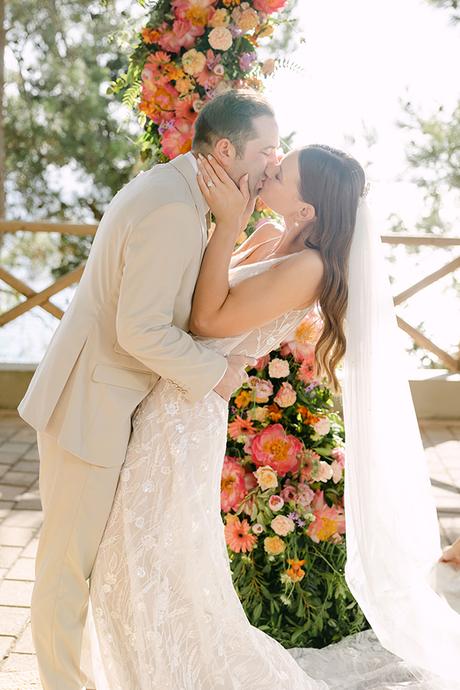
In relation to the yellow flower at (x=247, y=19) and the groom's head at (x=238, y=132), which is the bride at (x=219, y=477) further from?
the yellow flower at (x=247, y=19)

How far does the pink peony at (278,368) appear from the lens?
3271mm

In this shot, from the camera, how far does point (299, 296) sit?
268cm

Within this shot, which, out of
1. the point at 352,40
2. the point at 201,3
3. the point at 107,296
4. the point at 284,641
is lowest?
the point at 284,641

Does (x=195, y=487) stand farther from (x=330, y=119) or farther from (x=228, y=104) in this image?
(x=330, y=119)

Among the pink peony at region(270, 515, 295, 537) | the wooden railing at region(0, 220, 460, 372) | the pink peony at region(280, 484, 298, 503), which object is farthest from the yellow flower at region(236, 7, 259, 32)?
the wooden railing at region(0, 220, 460, 372)

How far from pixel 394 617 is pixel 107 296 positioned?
4.84 ft

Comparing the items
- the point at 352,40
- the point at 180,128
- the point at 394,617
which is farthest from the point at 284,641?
the point at 352,40

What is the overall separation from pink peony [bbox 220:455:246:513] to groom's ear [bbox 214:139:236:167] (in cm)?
131

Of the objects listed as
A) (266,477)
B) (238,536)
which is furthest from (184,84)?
(238,536)

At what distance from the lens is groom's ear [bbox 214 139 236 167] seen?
8.07 ft

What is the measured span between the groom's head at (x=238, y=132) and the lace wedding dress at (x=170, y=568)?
0.41 meters

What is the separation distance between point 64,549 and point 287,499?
3.54 feet

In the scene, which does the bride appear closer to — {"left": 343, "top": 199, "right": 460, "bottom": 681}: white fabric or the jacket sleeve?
Answer: {"left": 343, "top": 199, "right": 460, "bottom": 681}: white fabric

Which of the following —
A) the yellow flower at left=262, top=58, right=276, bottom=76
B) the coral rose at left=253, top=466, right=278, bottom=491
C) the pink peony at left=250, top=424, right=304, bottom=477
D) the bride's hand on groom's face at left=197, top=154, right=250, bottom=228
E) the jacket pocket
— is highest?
the yellow flower at left=262, top=58, right=276, bottom=76
